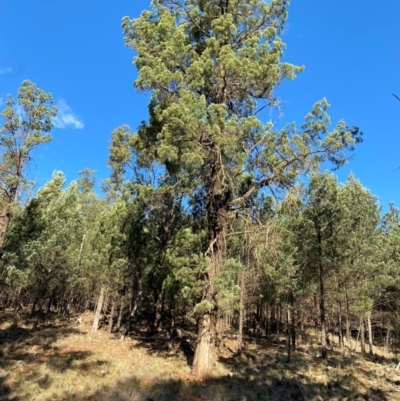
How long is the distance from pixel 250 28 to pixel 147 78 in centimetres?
470

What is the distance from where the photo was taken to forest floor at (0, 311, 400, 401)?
7715 millimetres

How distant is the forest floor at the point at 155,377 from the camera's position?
25.3ft

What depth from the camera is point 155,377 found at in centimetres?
941

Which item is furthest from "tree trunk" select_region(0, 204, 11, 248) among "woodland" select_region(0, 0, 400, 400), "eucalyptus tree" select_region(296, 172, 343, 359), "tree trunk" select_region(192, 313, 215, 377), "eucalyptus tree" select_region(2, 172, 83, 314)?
"eucalyptus tree" select_region(296, 172, 343, 359)

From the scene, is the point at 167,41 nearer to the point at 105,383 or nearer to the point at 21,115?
the point at 21,115

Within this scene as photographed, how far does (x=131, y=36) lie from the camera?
39.8ft

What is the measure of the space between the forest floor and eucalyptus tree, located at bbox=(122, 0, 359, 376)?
1409 mm

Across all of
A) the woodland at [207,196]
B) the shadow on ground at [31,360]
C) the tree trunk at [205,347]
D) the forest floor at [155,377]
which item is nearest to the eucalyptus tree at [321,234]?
the woodland at [207,196]

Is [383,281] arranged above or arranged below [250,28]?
below

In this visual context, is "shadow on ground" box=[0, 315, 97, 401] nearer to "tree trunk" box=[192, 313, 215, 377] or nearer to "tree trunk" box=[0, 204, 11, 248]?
"tree trunk" box=[192, 313, 215, 377]

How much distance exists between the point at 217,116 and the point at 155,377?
776 cm

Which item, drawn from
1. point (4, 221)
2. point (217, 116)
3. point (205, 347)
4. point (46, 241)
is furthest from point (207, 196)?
point (46, 241)

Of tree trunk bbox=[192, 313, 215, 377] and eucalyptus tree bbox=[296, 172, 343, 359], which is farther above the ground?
eucalyptus tree bbox=[296, 172, 343, 359]

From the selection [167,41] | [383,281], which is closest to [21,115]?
[167,41]
